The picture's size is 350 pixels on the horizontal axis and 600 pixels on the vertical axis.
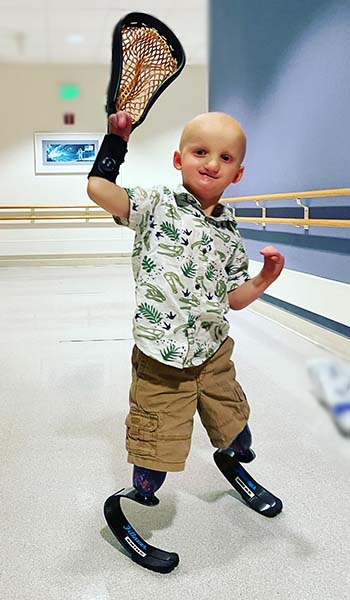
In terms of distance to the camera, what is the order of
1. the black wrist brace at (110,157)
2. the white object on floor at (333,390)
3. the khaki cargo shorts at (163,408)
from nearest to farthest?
the white object on floor at (333,390) < the black wrist brace at (110,157) < the khaki cargo shorts at (163,408)

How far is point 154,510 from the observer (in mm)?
1485

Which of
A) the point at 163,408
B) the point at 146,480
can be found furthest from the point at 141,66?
the point at 146,480

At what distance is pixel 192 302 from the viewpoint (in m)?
1.17

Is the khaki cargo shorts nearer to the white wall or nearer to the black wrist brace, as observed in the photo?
the black wrist brace

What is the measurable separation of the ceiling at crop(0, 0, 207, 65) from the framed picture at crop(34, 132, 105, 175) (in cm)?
120

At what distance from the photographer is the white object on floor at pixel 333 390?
0.51 feet

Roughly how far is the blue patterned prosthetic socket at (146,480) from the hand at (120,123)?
2.20 feet

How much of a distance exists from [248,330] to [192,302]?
241cm

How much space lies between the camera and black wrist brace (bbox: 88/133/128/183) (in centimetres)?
99

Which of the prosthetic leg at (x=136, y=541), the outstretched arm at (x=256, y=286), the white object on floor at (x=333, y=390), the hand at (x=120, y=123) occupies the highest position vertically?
the hand at (x=120, y=123)

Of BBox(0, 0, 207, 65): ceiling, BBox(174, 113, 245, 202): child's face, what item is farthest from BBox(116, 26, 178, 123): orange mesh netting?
BBox(0, 0, 207, 65): ceiling

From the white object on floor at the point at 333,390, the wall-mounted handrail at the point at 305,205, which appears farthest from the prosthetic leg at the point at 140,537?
the wall-mounted handrail at the point at 305,205

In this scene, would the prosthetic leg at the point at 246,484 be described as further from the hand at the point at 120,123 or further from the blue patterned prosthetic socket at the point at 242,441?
the hand at the point at 120,123

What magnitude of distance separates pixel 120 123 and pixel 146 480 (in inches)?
28.1
